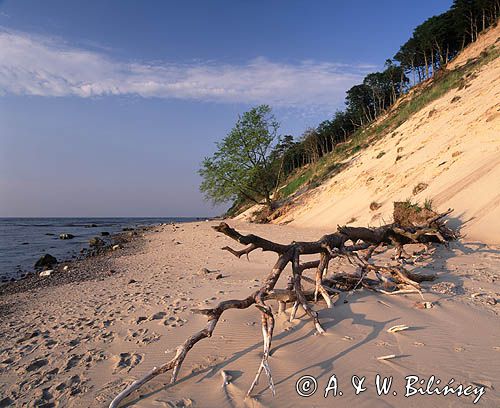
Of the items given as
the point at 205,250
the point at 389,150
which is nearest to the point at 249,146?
the point at 389,150

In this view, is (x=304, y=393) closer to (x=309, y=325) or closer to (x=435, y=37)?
(x=309, y=325)

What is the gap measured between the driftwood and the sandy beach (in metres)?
0.15

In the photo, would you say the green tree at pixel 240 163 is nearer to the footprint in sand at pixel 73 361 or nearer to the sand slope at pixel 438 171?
the sand slope at pixel 438 171

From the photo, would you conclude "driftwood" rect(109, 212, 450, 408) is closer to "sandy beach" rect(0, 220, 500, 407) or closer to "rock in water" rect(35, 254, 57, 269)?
"sandy beach" rect(0, 220, 500, 407)

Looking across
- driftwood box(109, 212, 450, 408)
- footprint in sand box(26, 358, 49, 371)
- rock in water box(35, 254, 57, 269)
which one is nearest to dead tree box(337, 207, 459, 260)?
driftwood box(109, 212, 450, 408)

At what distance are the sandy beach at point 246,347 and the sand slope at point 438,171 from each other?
4.73 metres

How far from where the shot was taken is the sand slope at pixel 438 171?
31.7 feet

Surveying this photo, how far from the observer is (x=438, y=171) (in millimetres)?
12750

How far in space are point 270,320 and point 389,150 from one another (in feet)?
64.3

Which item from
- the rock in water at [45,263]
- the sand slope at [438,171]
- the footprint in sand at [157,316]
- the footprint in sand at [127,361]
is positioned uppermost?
the sand slope at [438,171]

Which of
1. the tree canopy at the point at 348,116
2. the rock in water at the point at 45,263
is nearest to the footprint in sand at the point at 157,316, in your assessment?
the rock in water at the point at 45,263

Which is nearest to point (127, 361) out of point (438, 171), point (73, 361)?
point (73, 361)

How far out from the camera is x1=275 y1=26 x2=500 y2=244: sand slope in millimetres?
9648

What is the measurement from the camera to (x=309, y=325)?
3.44 m
